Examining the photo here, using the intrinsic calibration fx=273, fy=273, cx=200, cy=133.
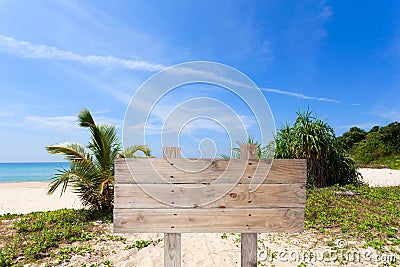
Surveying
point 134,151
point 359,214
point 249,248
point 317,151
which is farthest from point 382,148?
point 249,248

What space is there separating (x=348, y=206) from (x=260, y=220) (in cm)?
577

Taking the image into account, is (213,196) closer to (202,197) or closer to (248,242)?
(202,197)

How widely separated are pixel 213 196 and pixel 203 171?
0.90 ft

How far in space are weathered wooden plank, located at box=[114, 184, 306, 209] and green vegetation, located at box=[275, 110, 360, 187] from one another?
7.70 meters

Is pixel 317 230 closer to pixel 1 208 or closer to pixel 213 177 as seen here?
pixel 213 177

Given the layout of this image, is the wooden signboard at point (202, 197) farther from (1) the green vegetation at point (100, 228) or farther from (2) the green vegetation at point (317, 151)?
(2) the green vegetation at point (317, 151)

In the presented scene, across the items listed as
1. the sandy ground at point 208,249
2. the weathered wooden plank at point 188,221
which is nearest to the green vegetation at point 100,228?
the sandy ground at point 208,249

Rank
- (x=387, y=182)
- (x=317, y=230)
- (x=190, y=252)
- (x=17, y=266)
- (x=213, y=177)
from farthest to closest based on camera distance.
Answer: (x=387, y=182) → (x=317, y=230) → (x=190, y=252) → (x=17, y=266) → (x=213, y=177)

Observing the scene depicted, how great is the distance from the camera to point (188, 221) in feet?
9.07

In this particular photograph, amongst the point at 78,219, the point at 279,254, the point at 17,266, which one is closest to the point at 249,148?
the point at 279,254

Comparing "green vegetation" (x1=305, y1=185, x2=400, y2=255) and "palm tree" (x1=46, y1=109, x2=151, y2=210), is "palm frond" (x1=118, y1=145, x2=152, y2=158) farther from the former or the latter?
"green vegetation" (x1=305, y1=185, x2=400, y2=255)

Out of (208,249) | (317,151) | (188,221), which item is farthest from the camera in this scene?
(317,151)

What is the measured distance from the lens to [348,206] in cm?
738

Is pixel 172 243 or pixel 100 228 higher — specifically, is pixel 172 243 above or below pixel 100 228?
above
